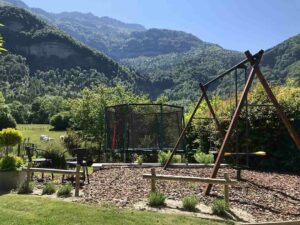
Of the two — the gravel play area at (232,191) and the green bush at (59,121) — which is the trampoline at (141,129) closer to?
the gravel play area at (232,191)

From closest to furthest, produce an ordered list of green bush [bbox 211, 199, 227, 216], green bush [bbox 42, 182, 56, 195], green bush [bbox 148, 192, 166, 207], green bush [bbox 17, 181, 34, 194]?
green bush [bbox 211, 199, 227, 216]
green bush [bbox 148, 192, 166, 207]
green bush [bbox 42, 182, 56, 195]
green bush [bbox 17, 181, 34, 194]

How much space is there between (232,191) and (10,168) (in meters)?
5.97

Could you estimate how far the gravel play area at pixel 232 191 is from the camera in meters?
9.27

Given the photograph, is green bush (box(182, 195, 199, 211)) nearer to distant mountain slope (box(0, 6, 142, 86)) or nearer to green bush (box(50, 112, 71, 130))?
green bush (box(50, 112, 71, 130))

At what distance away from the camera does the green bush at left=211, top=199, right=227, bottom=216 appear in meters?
8.75

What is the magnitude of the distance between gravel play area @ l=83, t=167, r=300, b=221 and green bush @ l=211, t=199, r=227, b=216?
579 millimetres

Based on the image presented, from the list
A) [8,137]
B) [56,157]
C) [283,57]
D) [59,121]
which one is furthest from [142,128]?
[283,57]

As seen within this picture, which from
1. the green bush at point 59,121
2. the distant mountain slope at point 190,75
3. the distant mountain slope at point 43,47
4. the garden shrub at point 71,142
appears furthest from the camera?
the distant mountain slope at point 43,47

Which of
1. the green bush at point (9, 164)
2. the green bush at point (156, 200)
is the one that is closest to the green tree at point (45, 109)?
the green bush at point (9, 164)

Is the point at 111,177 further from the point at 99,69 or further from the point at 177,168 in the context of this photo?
the point at 99,69

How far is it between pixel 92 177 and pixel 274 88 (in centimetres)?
869

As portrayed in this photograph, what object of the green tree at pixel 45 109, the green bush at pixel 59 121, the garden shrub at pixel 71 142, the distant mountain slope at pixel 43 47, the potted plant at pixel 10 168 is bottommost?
the potted plant at pixel 10 168

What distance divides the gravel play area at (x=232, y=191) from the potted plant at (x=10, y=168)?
199 centimetres

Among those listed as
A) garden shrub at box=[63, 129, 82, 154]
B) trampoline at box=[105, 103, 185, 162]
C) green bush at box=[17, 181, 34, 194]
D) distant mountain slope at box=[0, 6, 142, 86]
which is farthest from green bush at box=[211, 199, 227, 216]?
distant mountain slope at box=[0, 6, 142, 86]
